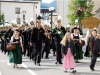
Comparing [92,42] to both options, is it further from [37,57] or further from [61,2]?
[61,2]

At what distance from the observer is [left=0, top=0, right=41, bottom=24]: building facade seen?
239 ft

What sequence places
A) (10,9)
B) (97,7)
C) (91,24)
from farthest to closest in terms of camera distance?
Answer: (10,9) → (97,7) → (91,24)

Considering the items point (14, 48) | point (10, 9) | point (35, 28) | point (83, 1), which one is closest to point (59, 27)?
point (35, 28)

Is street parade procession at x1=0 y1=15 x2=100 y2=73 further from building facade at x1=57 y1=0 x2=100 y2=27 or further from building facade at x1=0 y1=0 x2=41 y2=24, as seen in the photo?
building facade at x1=0 y1=0 x2=41 y2=24

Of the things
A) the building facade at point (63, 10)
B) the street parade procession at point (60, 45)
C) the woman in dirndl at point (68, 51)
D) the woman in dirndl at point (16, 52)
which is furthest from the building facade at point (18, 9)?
the woman in dirndl at point (68, 51)

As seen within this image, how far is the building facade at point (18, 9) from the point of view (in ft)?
239

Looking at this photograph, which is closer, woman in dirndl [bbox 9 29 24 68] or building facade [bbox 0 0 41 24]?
woman in dirndl [bbox 9 29 24 68]

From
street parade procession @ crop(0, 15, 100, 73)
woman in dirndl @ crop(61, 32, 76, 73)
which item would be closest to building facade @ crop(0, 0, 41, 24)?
street parade procession @ crop(0, 15, 100, 73)

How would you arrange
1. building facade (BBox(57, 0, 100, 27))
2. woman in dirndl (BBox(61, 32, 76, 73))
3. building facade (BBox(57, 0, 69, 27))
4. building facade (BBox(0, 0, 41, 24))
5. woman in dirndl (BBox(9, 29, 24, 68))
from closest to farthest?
woman in dirndl (BBox(61, 32, 76, 73)) < woman in dirndl (BBox(9, 29, 24, 68)) < building facade (BBox(57, 0, 100, 27)) < building facade (BBox(57, 0, 69, 27)) < building facade (BBox(0, 0, 41, 24))

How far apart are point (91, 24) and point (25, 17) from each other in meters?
60.0

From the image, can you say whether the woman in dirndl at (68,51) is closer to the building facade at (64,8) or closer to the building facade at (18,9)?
the building facade at (64,8)

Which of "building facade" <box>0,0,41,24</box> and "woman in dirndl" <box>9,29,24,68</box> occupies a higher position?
"building facade" <box>0,0,41,24</box>

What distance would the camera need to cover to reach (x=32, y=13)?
74125 millimetres

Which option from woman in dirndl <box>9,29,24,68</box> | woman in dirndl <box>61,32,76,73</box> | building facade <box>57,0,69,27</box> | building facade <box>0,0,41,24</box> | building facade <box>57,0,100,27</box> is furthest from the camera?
building facade <box>0,0,41,24</box>
